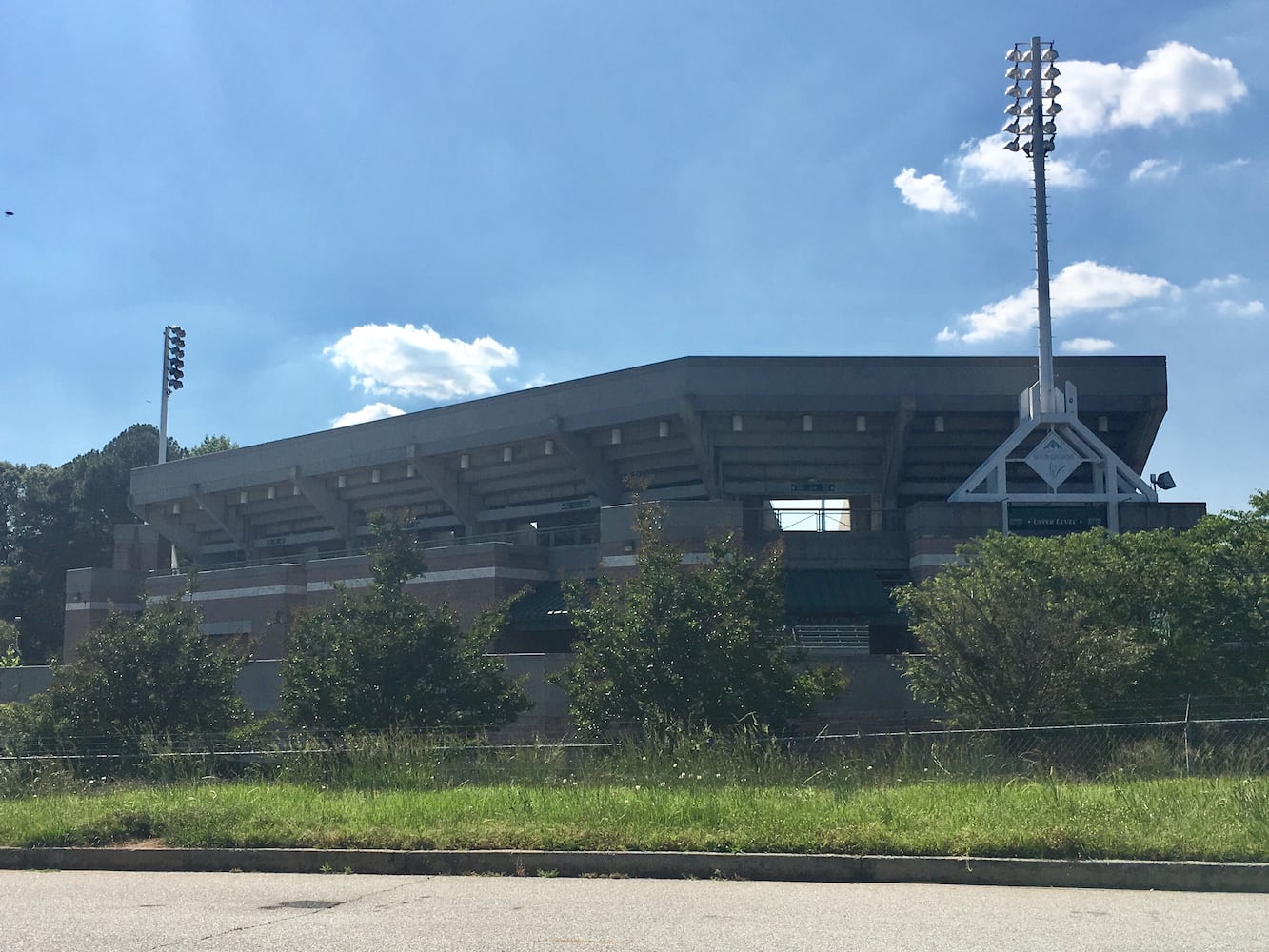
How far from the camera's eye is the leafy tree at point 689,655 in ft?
62.7

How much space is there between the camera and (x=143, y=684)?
21.0 meters

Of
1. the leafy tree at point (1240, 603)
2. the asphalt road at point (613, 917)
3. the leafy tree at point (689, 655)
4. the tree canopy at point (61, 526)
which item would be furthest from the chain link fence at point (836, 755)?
the tree canopy at point (61, 526)

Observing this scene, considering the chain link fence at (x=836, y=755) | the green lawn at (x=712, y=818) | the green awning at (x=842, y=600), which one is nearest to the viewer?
the green lawn at (x=712, y=818)

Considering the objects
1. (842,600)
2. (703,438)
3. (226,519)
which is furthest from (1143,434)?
(226,519)

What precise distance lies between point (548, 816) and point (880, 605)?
76.8 ft

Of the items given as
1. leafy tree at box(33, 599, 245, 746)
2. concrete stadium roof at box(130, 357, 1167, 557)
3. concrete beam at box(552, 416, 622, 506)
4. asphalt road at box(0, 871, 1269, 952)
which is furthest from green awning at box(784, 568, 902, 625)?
asphalt road at box(0, 871, 1269, 952)

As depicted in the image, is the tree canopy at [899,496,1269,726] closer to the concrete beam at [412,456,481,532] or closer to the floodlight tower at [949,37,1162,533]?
the floodlight tower at [949,37,1162,533]

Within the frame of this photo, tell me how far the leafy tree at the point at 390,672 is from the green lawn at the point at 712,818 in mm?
6768

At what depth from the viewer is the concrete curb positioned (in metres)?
9.21

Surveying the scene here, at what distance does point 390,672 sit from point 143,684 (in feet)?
15.4

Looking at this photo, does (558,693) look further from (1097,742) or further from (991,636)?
(1097,742)

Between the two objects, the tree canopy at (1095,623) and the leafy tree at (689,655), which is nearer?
the tree canopy at (1095,623)

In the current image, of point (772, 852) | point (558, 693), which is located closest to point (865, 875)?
point (772, 852)

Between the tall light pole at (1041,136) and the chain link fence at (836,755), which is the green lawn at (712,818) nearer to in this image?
the chain link fence at (836,755)
